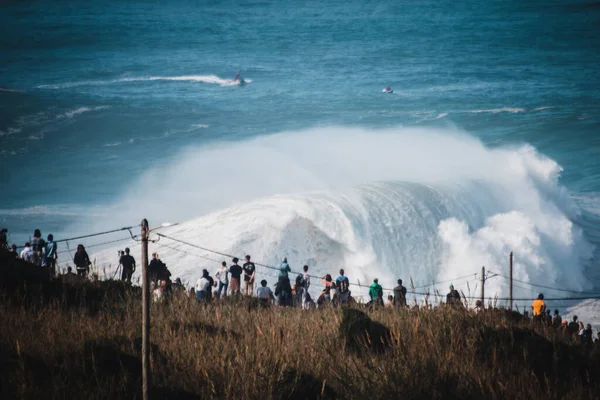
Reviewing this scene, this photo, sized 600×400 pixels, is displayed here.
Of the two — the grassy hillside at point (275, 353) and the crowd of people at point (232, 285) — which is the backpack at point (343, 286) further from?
the grassy hillside at point (275, 353)

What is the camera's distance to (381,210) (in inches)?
1312

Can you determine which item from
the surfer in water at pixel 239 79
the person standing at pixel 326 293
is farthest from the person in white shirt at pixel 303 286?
the surfer in water at pixel 239 79

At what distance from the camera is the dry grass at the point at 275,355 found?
11141mm

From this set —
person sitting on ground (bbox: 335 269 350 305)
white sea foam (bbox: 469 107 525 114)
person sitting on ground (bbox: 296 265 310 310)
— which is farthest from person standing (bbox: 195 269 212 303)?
white sea foam (bbox: 469 107 525 114)

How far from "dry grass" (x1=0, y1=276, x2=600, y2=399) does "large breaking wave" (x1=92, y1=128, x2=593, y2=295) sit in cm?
1279

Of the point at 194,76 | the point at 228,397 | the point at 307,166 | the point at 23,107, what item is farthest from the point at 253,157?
the point at 228,397

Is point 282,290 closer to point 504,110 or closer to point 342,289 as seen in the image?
point 342,289

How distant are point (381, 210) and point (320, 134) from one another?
28012 mm

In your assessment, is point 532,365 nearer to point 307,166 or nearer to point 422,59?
point 307,166

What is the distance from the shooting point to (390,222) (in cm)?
3278

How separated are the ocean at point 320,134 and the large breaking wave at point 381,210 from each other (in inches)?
4.8

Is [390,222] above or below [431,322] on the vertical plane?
above

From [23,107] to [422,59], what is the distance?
50897 millimetres

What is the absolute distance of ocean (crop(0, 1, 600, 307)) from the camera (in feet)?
106
